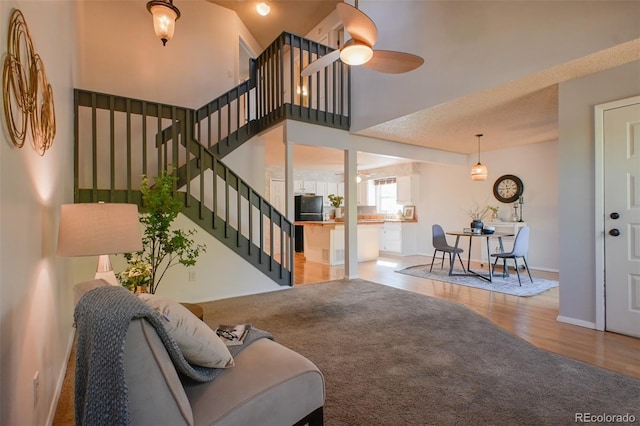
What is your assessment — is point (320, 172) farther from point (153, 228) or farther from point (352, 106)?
point (153, 228)

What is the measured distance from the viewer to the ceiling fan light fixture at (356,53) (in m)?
2.45

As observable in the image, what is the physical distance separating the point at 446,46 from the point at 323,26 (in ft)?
12.1

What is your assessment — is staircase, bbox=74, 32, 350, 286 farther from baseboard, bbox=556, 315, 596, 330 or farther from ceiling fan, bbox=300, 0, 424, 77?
baseboard, bbox=556, 315, 596, 330

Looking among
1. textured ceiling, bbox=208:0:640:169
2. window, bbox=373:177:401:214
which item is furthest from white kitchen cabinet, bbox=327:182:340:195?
textured ceiling, bbox=208:0:640:169

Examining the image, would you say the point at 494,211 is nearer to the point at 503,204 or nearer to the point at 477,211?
the point at 503,204

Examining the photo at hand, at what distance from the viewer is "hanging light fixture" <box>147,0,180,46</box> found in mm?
3201

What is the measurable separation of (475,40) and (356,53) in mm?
1779

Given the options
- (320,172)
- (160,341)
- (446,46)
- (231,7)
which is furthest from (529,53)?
(320,172)

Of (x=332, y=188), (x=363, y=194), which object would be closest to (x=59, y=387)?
(x=332, y=188)

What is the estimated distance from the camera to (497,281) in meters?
5.01

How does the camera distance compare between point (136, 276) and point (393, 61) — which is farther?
point (393, 61)

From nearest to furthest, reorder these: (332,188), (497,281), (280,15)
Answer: (497,281) → (280,15) → (332,188)

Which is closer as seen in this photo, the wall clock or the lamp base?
the lamp base

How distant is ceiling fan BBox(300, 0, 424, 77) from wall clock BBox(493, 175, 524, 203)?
4691 millimetres
